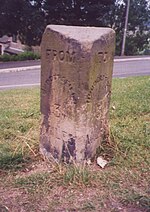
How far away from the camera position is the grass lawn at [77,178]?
2.59 m

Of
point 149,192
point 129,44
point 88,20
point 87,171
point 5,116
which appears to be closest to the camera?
point 149,192

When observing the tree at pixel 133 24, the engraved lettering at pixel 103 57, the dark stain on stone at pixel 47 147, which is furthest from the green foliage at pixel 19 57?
the engraved lettering at pixel 103 57

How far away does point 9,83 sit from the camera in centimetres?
1180

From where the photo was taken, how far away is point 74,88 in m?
3.06

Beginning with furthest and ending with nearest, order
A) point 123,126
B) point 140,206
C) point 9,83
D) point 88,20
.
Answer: point 88,20 < point 9,83 < point 123,126 < point 140,206

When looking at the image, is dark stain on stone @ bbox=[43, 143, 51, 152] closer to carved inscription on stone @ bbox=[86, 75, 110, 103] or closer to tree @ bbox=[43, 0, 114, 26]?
carved inscription on stone @ bbox=[86, 75, 110, 103]

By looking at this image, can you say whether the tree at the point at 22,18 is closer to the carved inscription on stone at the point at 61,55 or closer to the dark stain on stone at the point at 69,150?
the carved inscription on stone at the point at 61,55

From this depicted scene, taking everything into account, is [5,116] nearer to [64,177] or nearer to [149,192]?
[64,177]

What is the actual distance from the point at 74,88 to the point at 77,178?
799 mm

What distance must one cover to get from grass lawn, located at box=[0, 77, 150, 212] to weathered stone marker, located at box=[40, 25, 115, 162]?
8.2 inches

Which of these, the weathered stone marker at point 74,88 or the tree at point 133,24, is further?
the tree at point 133,24

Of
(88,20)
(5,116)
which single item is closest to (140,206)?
(5,116)

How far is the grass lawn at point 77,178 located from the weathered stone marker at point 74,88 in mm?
207

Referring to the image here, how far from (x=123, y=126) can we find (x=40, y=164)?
4.85ft
